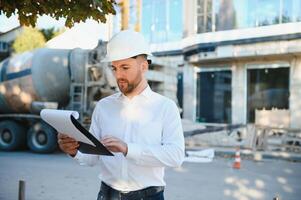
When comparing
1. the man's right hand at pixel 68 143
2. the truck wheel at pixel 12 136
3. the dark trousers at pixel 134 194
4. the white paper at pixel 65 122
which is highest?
the white paper at pixel 65 122

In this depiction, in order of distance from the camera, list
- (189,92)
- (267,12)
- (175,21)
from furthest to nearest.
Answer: (175,21), (189,92), (267,12)

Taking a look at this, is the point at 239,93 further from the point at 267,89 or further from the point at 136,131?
the point at 136,131

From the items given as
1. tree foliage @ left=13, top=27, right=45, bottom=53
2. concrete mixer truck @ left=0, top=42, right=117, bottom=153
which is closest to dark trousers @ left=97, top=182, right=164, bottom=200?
concrete mixer truck @ left=0, top=42, right=117, bottom=153

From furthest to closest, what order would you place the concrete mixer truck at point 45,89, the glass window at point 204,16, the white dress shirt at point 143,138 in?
the glass window at point 204,16
the concrete mixer truck at point 45,89
the white dress shirt at point 143,138

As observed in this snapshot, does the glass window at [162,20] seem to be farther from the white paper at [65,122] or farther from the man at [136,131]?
the white paper at [65,122]

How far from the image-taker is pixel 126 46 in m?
2.59

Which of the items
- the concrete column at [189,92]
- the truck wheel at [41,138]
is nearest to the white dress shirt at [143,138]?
the truck wheel at [41,138]

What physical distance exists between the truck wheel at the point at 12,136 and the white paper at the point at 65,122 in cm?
1307

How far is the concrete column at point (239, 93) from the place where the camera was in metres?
23.8

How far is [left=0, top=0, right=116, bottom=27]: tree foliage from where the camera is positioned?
4012 mm

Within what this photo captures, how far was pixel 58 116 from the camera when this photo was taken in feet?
7.75

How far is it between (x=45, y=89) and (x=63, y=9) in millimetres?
10405

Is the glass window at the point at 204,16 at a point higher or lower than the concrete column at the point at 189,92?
higher

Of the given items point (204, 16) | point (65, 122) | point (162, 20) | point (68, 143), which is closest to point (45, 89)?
point (68, 143)
